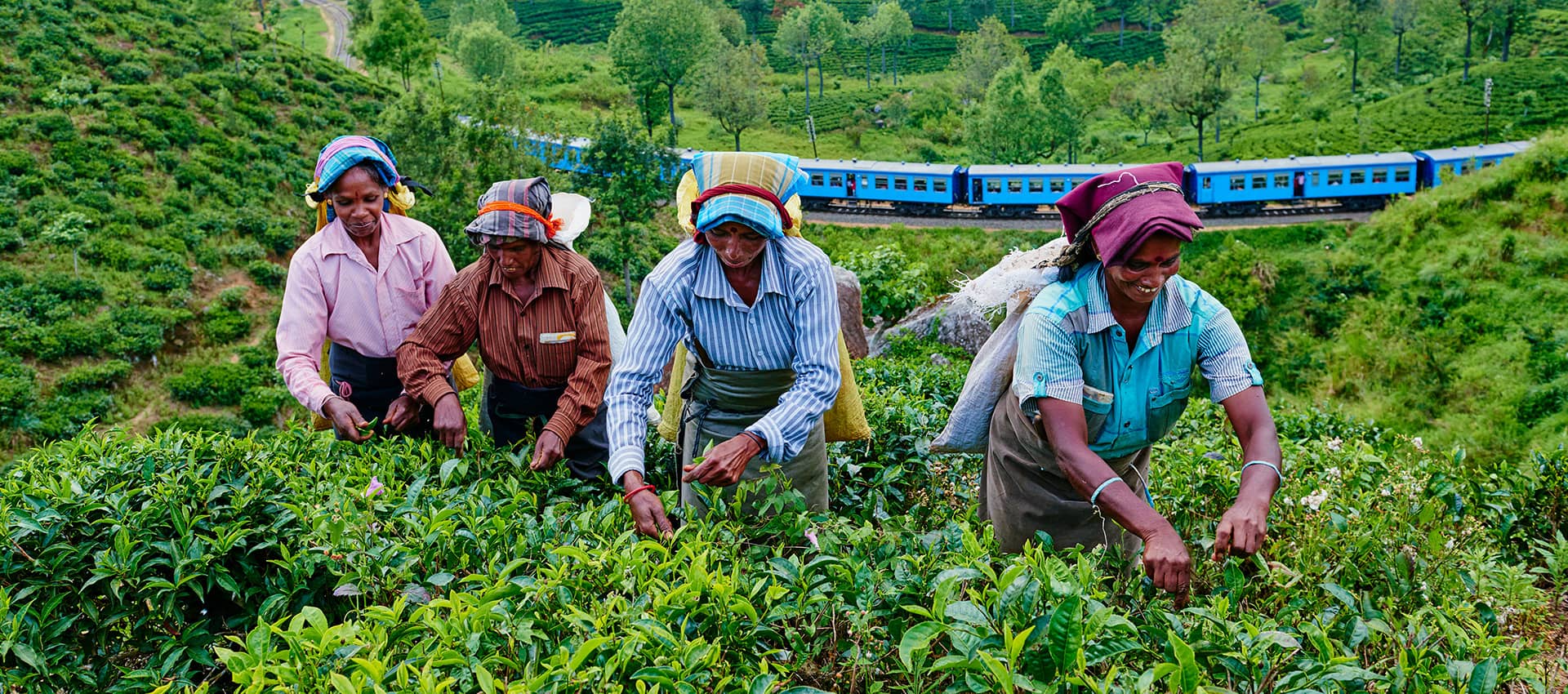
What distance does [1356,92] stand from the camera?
34.6 m

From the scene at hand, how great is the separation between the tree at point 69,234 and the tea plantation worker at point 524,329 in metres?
17.9

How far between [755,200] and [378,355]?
1.80 metres

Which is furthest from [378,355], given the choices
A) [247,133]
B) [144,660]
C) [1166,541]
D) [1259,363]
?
[247,133]

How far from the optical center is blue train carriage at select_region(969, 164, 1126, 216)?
82.1 ft

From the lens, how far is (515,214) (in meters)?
3.36

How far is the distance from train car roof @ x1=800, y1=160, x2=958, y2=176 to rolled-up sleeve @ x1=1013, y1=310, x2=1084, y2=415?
23738 mm

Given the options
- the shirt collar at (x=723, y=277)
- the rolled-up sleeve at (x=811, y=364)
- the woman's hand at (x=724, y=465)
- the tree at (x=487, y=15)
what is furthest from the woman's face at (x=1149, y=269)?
the tree at (x=487, y=15)

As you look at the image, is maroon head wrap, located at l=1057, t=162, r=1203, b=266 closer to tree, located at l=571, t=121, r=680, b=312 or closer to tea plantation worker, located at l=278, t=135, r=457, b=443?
tea plantation worker, located at l=278, t=135, r=457, b=443

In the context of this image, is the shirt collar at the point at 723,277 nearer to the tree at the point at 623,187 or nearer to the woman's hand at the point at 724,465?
the woman's hand at the point at 724,465

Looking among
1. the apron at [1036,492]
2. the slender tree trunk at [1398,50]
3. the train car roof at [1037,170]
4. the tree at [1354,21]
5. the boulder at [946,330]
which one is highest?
the tree at [1354,21]

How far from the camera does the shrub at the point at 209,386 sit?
1566 cm

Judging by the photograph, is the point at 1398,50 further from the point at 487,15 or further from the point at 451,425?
the point at 451,425

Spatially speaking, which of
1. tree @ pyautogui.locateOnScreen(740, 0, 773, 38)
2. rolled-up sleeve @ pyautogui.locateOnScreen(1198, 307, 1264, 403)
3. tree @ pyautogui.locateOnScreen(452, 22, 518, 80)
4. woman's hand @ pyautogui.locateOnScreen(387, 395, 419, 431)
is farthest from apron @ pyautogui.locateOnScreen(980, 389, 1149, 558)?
tree @ pyautogui.locateOnScreen(740, 0, 773, 38)

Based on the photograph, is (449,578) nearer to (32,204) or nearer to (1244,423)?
(1244,423)
